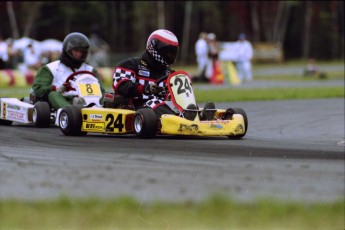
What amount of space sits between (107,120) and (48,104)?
1662 mm

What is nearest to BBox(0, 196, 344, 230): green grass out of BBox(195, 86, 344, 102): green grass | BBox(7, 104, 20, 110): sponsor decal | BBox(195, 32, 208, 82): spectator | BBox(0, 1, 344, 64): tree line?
BBox(7, 104, 20, 110): sponsor decal

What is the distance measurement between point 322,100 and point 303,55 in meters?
34.6

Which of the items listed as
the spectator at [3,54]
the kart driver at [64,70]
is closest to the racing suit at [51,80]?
the kart driver at [64,70]

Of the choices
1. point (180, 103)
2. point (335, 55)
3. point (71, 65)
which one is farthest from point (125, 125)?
point (335, 55)

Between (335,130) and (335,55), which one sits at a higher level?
(335,55)

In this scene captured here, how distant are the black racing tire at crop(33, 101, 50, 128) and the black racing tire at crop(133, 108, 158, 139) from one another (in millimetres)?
2110

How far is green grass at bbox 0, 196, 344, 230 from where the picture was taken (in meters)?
5.17

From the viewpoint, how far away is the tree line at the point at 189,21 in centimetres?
4859

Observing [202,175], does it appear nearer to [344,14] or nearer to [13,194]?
[13,194]

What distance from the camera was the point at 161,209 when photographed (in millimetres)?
5605

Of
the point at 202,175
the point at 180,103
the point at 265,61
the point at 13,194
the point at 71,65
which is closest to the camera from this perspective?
the point at 13,194

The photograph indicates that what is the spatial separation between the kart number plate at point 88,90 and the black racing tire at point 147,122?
190 cm

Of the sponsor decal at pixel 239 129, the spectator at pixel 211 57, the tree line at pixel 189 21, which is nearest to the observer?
the sponsor decal at pixel 239 129

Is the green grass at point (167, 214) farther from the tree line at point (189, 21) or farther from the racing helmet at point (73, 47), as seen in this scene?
the tree line at point (189, 21)
